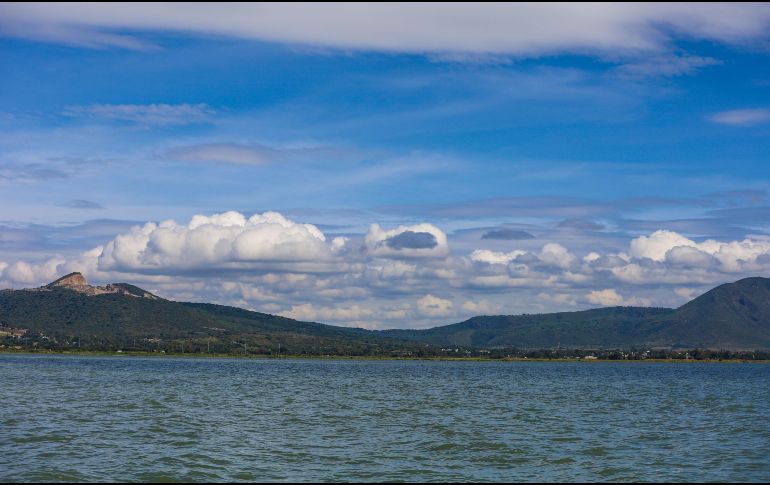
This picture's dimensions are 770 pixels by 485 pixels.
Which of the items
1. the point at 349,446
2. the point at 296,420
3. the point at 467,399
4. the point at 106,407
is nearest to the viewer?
the point at 349,446

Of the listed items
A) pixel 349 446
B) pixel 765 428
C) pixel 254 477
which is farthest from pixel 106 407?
pixel 765 428

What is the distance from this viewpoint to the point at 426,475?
43250 millimetres

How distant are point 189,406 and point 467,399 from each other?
121 ft

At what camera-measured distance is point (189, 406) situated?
82312mm

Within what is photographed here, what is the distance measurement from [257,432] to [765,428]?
151 ft

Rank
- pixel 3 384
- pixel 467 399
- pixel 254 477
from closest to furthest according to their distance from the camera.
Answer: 1. pixel 254 477
2. pixel 467 399
3. pixel 3 384

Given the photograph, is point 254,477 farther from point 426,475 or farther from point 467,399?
point 467,399

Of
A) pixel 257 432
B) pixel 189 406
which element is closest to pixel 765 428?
pixel 257 432

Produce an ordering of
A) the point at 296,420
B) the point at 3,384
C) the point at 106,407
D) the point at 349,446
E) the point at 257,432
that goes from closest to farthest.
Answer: the point at 349,446, the point at 257,432, the point at 296,420, the point at 106,407, the point at 3,384

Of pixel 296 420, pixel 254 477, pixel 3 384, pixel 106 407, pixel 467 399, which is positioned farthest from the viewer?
pixel 3 384

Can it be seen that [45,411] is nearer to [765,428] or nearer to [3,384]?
[3,384]

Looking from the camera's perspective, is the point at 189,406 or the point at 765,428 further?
the point at 189,406

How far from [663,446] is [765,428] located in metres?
20.4

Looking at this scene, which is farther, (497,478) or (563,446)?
(563,446)
